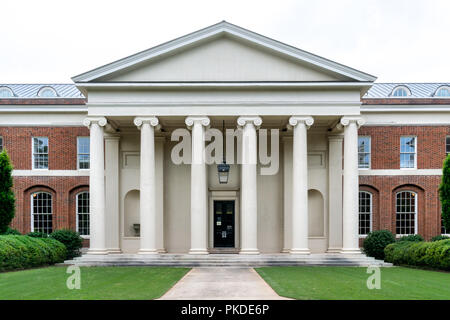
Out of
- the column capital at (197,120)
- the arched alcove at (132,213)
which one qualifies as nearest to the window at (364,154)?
the column capital at (197,120)

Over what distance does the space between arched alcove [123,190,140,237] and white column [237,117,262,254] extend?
7.95 metres

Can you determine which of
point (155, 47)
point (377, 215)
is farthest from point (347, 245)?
point (155, 47)

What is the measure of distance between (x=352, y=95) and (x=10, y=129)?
73.2ft

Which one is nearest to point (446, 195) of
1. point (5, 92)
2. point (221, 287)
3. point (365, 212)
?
point (365, 212)

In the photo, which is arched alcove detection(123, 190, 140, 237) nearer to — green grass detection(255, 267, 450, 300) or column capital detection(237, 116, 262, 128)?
column capital detection(237, 116, 262, 128)

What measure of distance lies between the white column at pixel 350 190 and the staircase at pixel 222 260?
0.78m

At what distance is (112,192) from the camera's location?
27.0 meters

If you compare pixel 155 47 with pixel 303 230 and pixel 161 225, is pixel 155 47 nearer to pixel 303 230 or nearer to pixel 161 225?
pixel 161 225

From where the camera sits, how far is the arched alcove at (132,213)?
94.2 ft

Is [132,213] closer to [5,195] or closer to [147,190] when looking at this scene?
[147,190]

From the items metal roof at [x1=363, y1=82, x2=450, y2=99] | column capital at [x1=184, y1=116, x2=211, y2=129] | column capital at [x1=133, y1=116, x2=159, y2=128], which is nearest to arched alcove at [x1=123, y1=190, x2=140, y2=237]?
column capital at [x1=133, y1=116, x2=159, y2=128]

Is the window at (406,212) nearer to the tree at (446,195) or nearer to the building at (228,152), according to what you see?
the building at (228,152)

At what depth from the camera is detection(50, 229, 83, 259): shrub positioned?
88.5 feet

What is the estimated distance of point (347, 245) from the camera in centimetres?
2416
